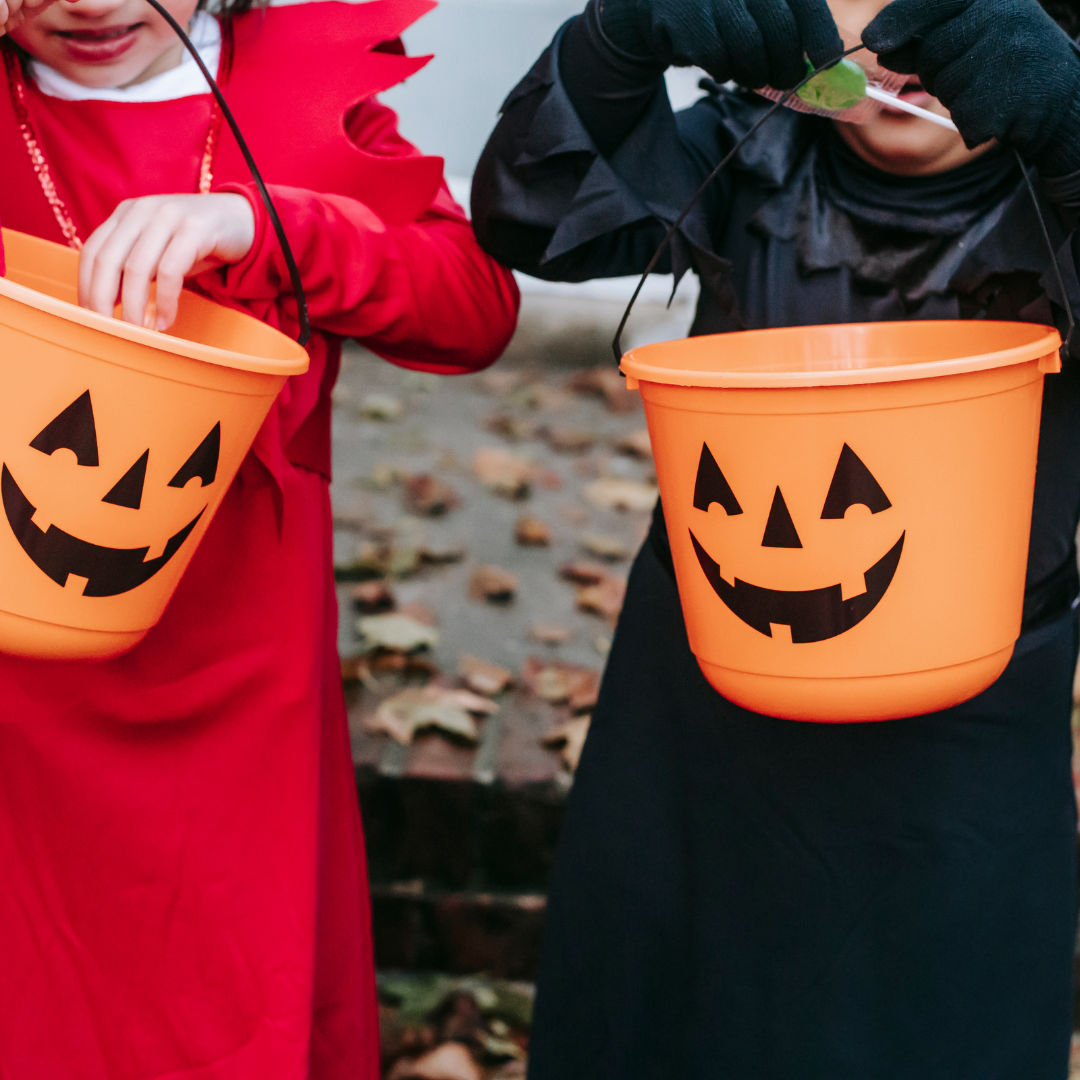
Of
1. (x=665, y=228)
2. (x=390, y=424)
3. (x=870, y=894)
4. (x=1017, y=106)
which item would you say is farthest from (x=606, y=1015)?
(x=390, y=424)

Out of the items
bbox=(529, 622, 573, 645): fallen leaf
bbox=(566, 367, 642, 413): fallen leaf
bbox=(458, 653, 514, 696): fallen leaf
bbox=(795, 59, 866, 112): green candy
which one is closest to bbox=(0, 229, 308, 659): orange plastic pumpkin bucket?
bbox=(795, 59, 866, 112): green candy

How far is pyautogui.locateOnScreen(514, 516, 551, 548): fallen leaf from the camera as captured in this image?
2572 millimetres

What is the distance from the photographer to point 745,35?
34.6 inches

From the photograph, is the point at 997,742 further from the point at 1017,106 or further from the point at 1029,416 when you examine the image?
the point at 1017,106

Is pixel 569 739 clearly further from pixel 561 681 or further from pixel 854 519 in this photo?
pixel 854 519

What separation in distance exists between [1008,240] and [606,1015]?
3.07 ft

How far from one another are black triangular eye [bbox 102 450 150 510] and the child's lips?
410 mm

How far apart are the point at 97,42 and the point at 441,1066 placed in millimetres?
1472

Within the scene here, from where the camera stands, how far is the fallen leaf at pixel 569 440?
309 centimetres

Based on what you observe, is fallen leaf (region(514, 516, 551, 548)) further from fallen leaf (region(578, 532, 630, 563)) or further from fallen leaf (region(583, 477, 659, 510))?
fallen leaf (region(583, 477, 659, 510))

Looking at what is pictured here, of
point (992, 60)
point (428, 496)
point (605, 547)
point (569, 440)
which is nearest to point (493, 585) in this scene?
point (605, 547)

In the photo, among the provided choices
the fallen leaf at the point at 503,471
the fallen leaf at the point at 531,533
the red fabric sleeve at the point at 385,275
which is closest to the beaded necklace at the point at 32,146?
the red fabric sleeve at the point at 385,275

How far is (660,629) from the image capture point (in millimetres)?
1225

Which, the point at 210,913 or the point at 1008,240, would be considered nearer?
the point at 1008,240
